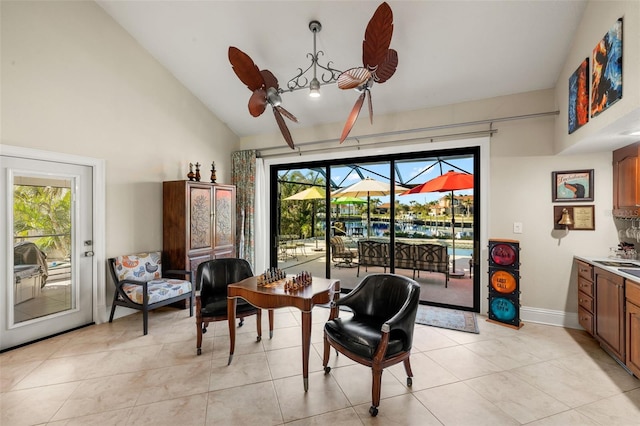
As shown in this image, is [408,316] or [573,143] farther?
[573,143]

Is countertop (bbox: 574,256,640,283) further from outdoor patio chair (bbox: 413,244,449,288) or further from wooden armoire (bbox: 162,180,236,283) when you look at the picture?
wooden armoire (bbox: 162,180,236,283)

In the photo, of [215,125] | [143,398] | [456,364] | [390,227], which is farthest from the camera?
[215,125]

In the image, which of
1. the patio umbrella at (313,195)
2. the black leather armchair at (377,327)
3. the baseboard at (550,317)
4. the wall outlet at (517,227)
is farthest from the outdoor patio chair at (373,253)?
the black leather armchair at (377,327)

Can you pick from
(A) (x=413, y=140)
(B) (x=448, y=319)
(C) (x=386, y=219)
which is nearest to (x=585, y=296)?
(B) (x=448, y=319)

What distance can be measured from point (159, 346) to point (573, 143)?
15.5 feet

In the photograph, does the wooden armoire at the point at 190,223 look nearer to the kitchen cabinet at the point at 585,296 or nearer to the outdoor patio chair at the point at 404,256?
the outdoor patio chair at the point at 404,256

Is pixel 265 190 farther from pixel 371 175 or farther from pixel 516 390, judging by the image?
pixel 516 390

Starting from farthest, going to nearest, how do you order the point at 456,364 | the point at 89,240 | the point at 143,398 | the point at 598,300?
the point at 89,240, the point at 598,300, the point at 456,364, the point at 143,398

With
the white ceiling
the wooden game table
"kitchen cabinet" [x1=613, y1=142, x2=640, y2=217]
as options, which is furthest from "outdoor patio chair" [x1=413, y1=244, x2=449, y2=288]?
the wooden game table

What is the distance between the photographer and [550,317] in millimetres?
3533

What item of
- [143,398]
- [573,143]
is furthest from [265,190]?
[573,143]

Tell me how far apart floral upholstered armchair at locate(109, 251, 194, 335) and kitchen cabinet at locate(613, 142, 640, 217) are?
5049 millimetres

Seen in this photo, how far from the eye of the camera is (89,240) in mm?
3537

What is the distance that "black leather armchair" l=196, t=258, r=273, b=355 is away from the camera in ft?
9.11
